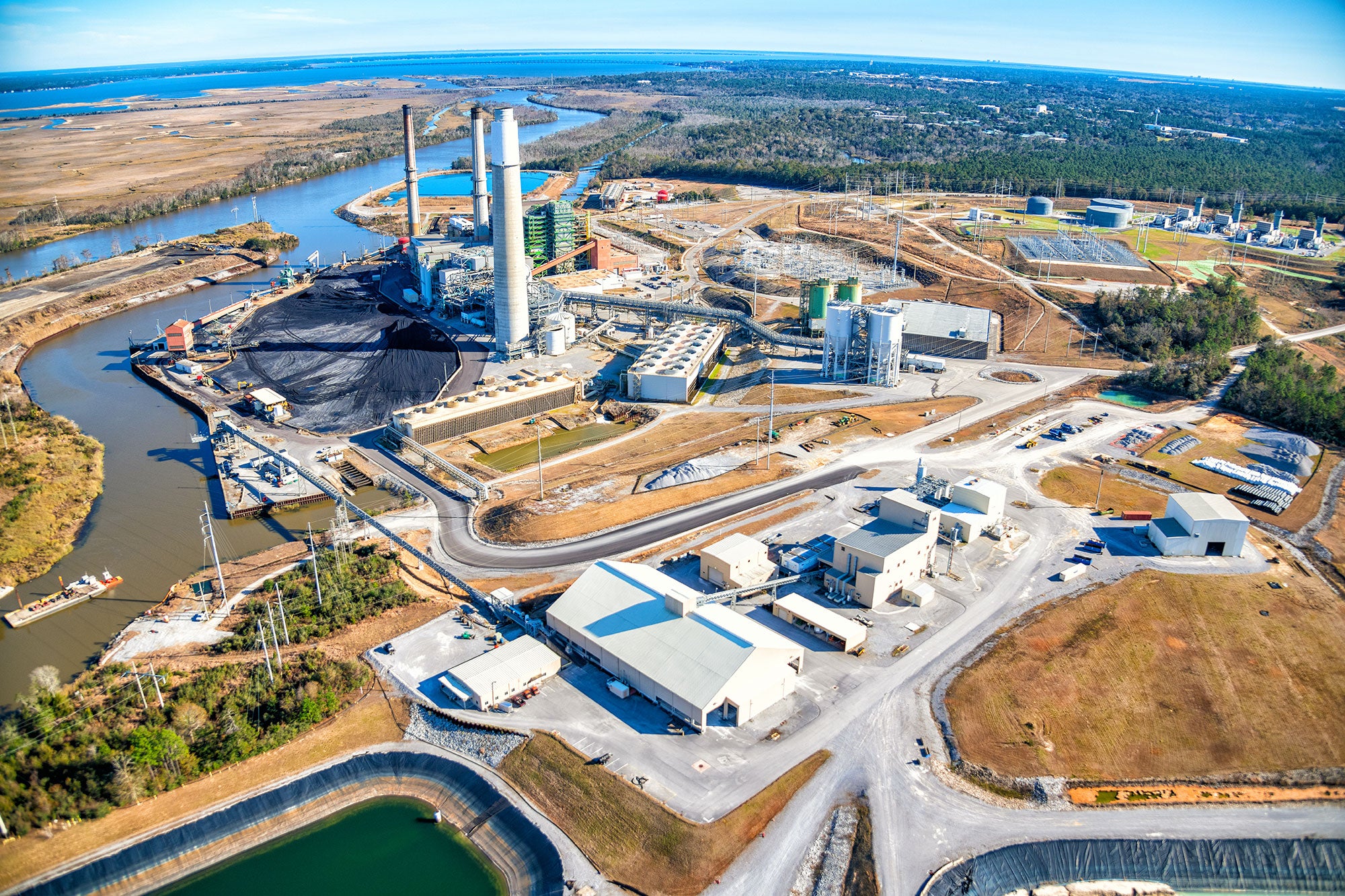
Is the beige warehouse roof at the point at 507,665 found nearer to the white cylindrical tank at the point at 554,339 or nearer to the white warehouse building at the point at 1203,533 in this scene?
the white warehouse building at the point at 1203,533

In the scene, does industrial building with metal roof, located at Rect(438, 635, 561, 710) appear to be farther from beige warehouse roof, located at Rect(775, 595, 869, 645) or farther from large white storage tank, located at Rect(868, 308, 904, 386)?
large white storage tank, located at Rect(868, 308, 904, 386)

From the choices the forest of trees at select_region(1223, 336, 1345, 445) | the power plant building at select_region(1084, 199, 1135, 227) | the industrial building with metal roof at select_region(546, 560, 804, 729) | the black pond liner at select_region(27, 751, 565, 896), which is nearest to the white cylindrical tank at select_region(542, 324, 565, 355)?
the industrial building with metal roof at select_region(546, 560, 804, 729)

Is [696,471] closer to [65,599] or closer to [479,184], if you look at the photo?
[65,599]

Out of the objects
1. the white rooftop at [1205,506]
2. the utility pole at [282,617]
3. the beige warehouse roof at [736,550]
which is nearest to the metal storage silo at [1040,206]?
the white rooftop at [1205,506]

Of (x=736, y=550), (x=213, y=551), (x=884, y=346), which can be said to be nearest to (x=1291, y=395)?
(x=884, y=346)

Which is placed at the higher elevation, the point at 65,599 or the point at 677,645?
the point at 677,645

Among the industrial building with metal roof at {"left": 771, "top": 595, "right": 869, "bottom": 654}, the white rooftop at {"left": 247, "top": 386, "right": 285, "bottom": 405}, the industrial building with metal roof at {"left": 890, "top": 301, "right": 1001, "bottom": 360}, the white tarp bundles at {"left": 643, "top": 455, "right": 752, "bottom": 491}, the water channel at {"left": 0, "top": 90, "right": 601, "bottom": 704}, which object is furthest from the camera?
the industrial building with metal roof at {"left": 890, "top": 301, "right": 1001, "bottom": 360}
